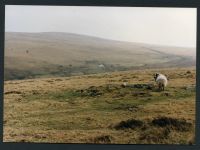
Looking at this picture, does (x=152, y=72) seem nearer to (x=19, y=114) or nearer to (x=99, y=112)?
(x=99, y=112)

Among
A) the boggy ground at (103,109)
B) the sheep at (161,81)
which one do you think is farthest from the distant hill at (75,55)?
the sheep at (161,81)

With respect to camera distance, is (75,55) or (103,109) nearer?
(103,109)

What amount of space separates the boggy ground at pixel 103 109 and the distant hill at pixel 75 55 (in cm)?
21

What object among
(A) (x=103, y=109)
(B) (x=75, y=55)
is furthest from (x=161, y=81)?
(B) (x=75, y=55)

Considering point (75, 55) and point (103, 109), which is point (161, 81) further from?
point (75, 55)

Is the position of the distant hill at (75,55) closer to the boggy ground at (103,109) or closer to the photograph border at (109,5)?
the boggy ground at (103,109)

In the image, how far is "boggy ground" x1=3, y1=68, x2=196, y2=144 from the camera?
1266 centimetres

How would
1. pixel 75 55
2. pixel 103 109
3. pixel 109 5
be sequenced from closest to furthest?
pixel 109 5 → pixel 103 109 → pixel 75 55

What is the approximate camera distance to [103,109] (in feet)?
42.1

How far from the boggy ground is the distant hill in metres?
0.21

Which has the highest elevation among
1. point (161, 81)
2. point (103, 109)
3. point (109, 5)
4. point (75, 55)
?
point (109, 5)

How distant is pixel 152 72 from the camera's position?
13039mm

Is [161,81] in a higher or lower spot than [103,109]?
higher

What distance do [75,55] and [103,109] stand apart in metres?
1.59
